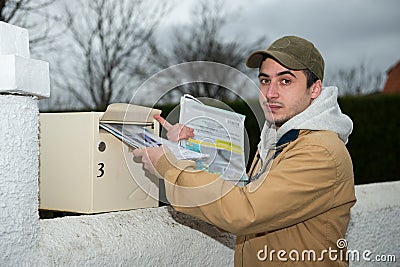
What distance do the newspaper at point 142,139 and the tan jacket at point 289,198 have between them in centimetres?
→ 7

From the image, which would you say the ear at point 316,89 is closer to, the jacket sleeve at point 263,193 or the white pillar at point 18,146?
the jacket sleeve at point 263,193

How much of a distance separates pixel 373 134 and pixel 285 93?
759 centimetres

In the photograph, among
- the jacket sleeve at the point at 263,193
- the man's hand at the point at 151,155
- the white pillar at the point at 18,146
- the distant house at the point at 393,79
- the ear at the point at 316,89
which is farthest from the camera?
the distant house at the point at 393,79

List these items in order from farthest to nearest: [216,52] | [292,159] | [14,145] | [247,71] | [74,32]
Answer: [216,52], [247,71], [74,32], [292,159], [14,145]

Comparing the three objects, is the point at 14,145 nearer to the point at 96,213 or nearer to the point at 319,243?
the point at 96,213

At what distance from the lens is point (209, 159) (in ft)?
7.84

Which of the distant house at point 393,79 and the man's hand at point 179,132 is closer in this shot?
the man's hand at point 179,132

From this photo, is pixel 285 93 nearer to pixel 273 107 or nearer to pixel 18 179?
pixel 273 107

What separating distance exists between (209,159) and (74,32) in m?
11.3

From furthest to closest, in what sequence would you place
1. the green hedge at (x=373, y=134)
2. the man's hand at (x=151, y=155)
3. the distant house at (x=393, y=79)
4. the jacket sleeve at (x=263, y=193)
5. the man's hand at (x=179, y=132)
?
the distant house at (x=393, y=79)
the green hedge at (x=373, y=134)
the man's hand at (x=179, y=132)
the man's hand at (x=151, y=155)
the jacket sleeve at (x=263, y=193)

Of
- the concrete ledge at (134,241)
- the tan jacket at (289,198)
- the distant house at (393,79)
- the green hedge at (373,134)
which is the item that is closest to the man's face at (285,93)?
the tan jacket at (289,198)

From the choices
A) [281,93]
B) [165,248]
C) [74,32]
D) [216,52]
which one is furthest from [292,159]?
[216,52]

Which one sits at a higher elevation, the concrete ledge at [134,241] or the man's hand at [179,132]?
the man's hand at [179,132]

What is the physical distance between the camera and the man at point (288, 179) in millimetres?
2074
